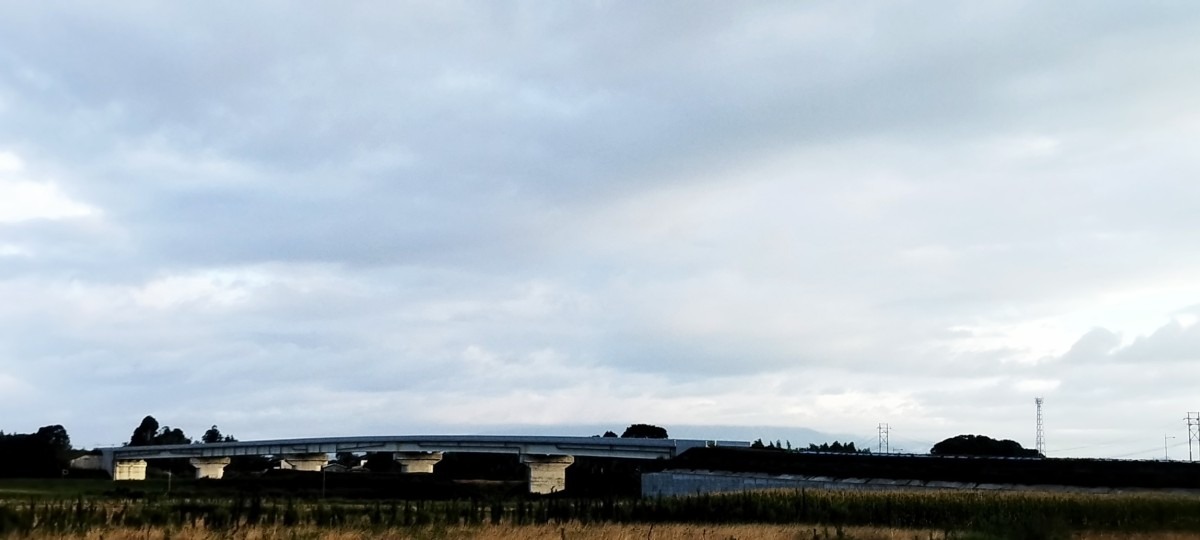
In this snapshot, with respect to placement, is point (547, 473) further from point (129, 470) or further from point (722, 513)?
point (722, 513)

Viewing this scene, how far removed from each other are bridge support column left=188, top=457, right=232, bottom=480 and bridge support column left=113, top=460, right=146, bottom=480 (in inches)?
285

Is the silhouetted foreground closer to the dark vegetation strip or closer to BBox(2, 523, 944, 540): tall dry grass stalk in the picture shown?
the dark vegetation strip

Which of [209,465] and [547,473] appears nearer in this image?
[547,473]

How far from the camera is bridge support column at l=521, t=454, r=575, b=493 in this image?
11884cm

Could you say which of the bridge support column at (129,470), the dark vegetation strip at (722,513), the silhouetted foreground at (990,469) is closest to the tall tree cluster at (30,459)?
the bridge support column at (129,470)

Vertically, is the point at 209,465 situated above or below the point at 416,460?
below

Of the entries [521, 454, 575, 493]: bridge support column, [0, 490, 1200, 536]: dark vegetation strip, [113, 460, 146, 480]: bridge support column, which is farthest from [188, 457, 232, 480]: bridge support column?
[0, 490, 1200, 536]: dark vegetation strip

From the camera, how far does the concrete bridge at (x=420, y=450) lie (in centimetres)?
11856

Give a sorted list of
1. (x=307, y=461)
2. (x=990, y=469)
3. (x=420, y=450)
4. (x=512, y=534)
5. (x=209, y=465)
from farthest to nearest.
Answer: (x=307, y=461) → (x=209, y=465) → (x=420, y=450) → (x=990, y=469) → (x=512, y=534)

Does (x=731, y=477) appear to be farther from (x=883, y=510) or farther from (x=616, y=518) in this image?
(x=616, y=518)

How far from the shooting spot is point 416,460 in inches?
5940

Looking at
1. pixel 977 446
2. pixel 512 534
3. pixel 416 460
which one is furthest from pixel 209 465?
pixel 512 534

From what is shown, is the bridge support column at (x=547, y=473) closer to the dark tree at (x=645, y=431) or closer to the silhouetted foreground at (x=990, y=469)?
the silhouetted foreground at (x=990, y=469)

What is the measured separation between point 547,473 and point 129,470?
7222cm
